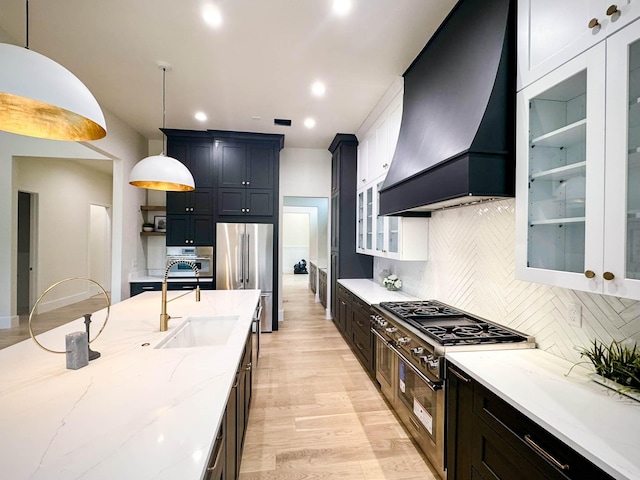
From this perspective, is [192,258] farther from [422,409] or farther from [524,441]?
[524,441]

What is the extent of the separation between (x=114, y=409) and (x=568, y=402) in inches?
66.9

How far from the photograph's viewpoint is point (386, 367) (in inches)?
104

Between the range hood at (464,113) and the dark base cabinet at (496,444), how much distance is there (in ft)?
3.44

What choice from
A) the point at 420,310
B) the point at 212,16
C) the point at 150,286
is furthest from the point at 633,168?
the point at 150,286

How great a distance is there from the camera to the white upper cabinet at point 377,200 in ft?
9.99

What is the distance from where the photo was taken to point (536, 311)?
1806 mm

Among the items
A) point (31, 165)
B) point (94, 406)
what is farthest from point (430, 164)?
point (31, 165)

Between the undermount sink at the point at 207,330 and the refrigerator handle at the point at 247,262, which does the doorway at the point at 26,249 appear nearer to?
the refrigerator handle at the point at 247,262

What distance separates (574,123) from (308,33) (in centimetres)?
194

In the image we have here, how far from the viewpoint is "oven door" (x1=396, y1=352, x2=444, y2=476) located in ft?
5.87

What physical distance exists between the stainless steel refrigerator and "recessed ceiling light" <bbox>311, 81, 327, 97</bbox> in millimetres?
2100

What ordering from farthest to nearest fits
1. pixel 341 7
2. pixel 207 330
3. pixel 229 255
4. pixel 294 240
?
pixel 294 240
pixel 229 255
pixel 207 330
pixel 341 7

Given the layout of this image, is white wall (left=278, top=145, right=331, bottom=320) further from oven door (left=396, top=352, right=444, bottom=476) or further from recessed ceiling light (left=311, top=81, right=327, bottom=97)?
oven door (left=396, top=352, right=444, bottom=476)

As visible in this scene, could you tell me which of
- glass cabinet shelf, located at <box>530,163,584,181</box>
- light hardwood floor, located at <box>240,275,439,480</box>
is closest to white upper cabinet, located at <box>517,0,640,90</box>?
glass cabinet shelf, located at <box>530,163,584,181</box>
